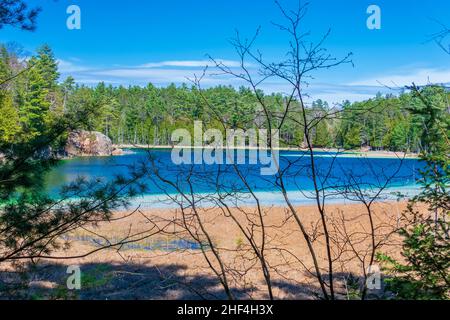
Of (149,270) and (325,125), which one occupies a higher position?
(325,125)

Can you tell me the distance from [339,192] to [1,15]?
2.89 m

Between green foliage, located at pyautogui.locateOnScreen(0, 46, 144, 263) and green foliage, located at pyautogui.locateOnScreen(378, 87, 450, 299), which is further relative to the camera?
green foliage, located at pyautogui.locateOnScreen(0, 46, 144, 263)

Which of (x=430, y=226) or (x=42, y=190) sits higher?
(x=42, y=190)

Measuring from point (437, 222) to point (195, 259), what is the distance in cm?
739

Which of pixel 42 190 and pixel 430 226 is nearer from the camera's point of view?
pixel 430 226

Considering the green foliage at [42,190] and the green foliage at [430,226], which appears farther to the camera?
the green foliage at [42,190]

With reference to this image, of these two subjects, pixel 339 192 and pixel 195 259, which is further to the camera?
pixel 195 259

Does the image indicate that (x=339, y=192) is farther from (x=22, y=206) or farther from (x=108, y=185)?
(x=22, y=206)
